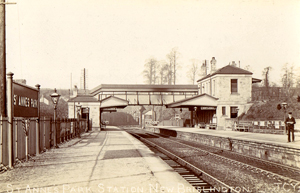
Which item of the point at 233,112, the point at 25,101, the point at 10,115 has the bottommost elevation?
the point at 233,112

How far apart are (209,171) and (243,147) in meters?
7.12

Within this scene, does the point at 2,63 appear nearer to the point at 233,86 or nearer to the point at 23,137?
the point at 23,137

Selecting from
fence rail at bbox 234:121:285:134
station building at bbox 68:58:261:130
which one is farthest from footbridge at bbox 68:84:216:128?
fence rail at bbox 234:121:285:134

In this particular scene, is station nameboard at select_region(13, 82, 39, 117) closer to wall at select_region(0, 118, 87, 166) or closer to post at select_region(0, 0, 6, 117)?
wall at select_region(0, 118, 87, 166)

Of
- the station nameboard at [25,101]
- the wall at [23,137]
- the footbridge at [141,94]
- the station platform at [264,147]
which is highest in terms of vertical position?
the footbridge at [141,94]

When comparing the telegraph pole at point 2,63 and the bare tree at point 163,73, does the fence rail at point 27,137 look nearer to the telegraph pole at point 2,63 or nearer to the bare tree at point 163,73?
the telegraph pole at point 2,63

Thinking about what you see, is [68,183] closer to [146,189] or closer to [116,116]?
[146,189]

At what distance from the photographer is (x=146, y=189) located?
7289 millimetres

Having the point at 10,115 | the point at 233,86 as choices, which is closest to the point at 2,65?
the point at 10,115

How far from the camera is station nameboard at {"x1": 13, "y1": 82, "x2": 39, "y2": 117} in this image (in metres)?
13.7

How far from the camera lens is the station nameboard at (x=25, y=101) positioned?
13.7 metres

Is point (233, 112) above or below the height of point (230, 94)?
below

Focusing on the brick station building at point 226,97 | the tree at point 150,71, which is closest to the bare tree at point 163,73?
the tree at point 150,71

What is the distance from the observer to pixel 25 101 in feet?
49.0
